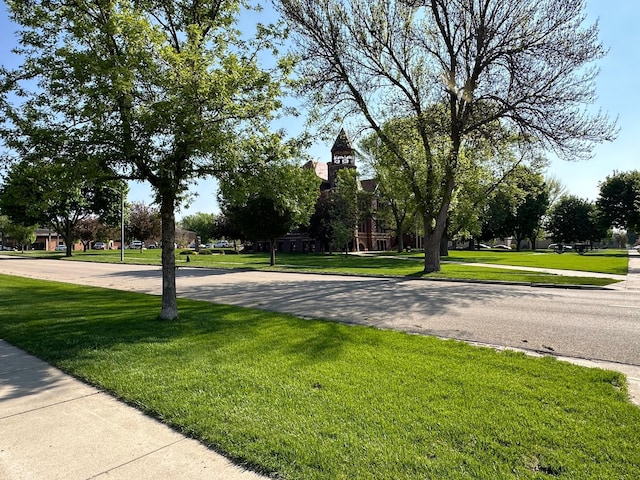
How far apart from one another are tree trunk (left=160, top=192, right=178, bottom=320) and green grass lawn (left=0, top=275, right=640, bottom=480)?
1.14 meters

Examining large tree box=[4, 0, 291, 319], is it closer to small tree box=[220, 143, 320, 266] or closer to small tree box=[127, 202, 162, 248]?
small tree box=[220, 143, 320, 266]

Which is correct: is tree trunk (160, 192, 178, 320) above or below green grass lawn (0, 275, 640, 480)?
above

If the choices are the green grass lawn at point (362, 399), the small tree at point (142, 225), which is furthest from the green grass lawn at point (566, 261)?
the small tree at point (142, 225)

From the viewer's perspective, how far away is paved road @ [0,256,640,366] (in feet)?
23.5

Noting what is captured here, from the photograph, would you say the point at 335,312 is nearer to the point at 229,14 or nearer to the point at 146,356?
the point at 146,356

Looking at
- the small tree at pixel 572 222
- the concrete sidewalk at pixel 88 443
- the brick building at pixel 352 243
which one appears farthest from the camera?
the small tree at pixel 572 222

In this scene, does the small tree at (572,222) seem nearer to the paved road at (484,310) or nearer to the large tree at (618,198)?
the large tree at (618,198)

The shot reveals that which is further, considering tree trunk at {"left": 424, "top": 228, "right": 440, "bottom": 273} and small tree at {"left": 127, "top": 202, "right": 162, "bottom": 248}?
small tree at {"left": 127, "top": 202, "right": 162, "bottom": 248}

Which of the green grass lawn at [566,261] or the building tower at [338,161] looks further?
the building tower at [338,161]

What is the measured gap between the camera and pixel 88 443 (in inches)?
138

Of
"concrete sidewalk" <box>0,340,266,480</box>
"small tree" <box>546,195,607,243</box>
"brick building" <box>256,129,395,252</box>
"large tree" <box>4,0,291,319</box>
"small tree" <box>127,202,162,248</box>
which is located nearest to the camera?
"concrete sidewalk" <box>0,340,266,480</box>

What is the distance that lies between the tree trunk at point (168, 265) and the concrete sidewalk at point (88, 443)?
3.84 metres

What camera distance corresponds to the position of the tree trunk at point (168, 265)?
8.69 m

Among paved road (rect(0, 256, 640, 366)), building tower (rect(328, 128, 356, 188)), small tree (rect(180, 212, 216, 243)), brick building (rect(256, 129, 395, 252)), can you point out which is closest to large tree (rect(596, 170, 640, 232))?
brick building (rect(256, 129, 395, 252))
